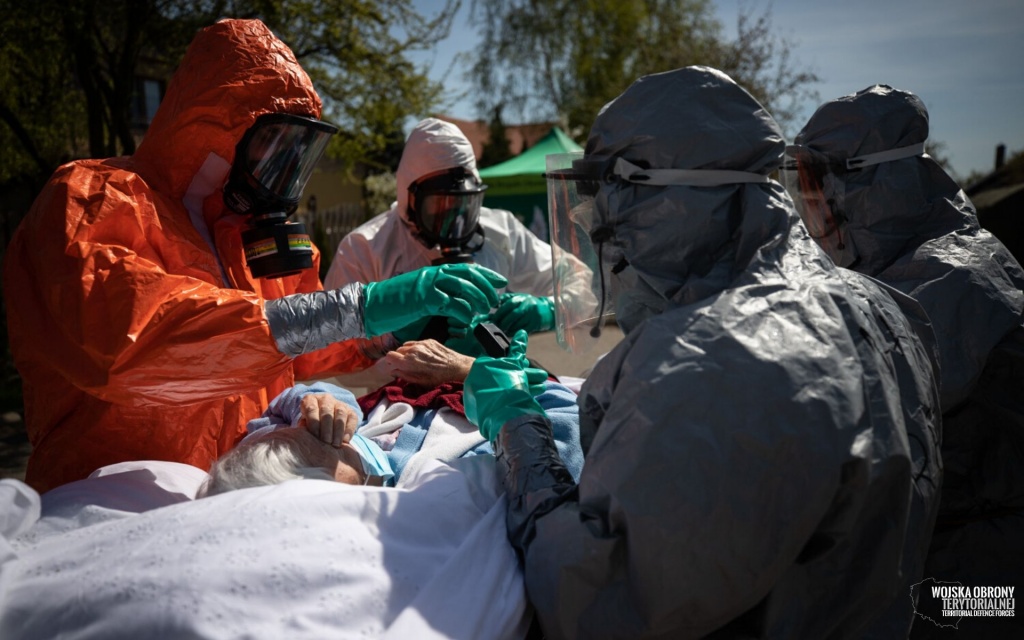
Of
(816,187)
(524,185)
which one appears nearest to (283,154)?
(816,187)

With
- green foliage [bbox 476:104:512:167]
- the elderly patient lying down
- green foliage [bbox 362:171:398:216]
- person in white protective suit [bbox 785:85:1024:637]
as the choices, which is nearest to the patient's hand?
the elderly patient lying down

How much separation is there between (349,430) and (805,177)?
6.90ft

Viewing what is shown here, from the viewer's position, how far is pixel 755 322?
1.42 metres

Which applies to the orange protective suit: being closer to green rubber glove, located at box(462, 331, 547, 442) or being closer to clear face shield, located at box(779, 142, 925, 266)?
green rubber glove, located at box(462, 331, 547, 442)

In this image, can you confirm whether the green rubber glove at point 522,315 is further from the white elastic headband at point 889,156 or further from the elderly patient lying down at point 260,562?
the elderly patient lying down at point 260,562

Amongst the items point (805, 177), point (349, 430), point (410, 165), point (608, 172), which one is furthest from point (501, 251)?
point (608, 172)

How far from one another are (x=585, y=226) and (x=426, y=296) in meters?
0.64

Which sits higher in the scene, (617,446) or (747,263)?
(747,263)

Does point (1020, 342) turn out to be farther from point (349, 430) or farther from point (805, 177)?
point (349, 430)

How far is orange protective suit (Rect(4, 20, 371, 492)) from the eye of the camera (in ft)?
6.12

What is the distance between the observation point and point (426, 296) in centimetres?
235

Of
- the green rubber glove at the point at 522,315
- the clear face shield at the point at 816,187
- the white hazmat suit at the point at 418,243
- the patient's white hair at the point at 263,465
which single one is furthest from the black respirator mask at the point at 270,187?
the clear face shield at the point at 816,187

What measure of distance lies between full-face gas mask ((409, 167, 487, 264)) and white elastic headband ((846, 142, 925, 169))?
1985mm

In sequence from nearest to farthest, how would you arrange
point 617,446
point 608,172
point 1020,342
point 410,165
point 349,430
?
point 617,446 → point 608,172 → point 349,430 → point 1020,342 → point 410,165
